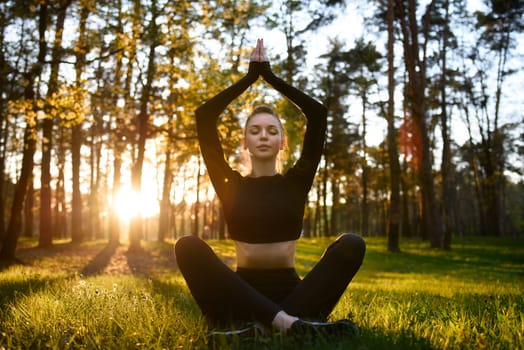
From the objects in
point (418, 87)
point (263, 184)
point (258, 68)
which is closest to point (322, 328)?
point (263, 184)

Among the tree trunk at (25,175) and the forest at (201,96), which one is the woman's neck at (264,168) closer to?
the forest at (201,96)

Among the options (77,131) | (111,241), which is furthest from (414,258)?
(77,131)

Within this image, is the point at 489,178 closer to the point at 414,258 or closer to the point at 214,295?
the point at 414,258

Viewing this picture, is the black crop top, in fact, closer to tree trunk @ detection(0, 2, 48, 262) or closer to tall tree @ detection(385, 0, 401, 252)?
tree trunk @ detection(0, 2, 48, 262)

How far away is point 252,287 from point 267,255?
318 mm

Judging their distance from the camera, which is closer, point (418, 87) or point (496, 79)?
point (418, 87)

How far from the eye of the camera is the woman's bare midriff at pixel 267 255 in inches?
122

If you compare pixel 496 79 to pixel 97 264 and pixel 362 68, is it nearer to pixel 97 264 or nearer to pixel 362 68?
pixel 362 68

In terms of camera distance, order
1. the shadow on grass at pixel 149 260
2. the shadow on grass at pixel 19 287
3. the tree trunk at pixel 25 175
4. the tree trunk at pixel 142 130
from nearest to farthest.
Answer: the shadow on grass at pixel 19 287 → the tree trunk at pixel 25 175 → the shadow on grass at pixel 149 260 → the tree trunk at pixel 142 130

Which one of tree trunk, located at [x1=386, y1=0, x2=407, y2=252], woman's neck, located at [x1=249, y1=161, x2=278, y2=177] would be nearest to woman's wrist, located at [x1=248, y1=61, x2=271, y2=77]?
woman's neck, located at [x1=249, y1=161, x2=278, y2=177]

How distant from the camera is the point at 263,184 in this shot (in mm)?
3293

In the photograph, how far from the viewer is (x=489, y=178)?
28.8m

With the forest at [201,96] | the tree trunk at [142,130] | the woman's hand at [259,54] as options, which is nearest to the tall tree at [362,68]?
the forest at [201,96]

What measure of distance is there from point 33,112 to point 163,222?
16730mm
